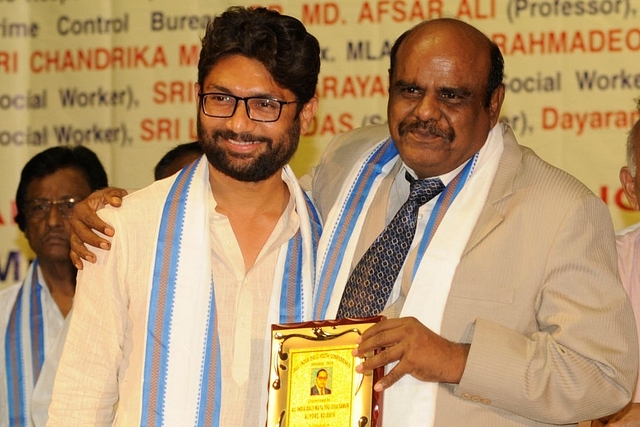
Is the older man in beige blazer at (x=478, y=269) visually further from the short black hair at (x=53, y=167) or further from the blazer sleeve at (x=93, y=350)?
the short black hair at (x=53, y=167)

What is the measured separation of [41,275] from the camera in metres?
5.06

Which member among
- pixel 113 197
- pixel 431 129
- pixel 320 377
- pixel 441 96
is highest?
pixel 441 96

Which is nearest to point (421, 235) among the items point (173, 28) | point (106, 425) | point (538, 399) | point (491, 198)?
point (491, 198)

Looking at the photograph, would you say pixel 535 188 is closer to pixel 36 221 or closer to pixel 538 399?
pixel 538 399

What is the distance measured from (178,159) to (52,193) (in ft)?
2.28

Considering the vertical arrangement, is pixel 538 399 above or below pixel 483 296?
below

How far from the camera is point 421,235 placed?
319cm

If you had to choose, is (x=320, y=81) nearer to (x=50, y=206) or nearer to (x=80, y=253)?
(x=50, y=206)

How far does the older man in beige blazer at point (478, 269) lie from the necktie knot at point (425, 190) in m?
0.02

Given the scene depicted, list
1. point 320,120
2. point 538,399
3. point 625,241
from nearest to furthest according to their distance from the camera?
point 538,399
point 625,241
point 320,120

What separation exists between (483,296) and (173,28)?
300 centimetres

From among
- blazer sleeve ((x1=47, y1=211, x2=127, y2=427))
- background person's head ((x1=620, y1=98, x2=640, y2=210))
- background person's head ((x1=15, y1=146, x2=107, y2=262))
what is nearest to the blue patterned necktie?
blazer sleeve ((x1=47, y1=211, x2=127, y2=427))

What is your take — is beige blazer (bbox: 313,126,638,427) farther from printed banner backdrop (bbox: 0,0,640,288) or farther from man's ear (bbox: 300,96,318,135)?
printed banner backdrop (bbox: 0,0,640,288)

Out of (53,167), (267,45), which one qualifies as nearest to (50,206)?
(53,167)
